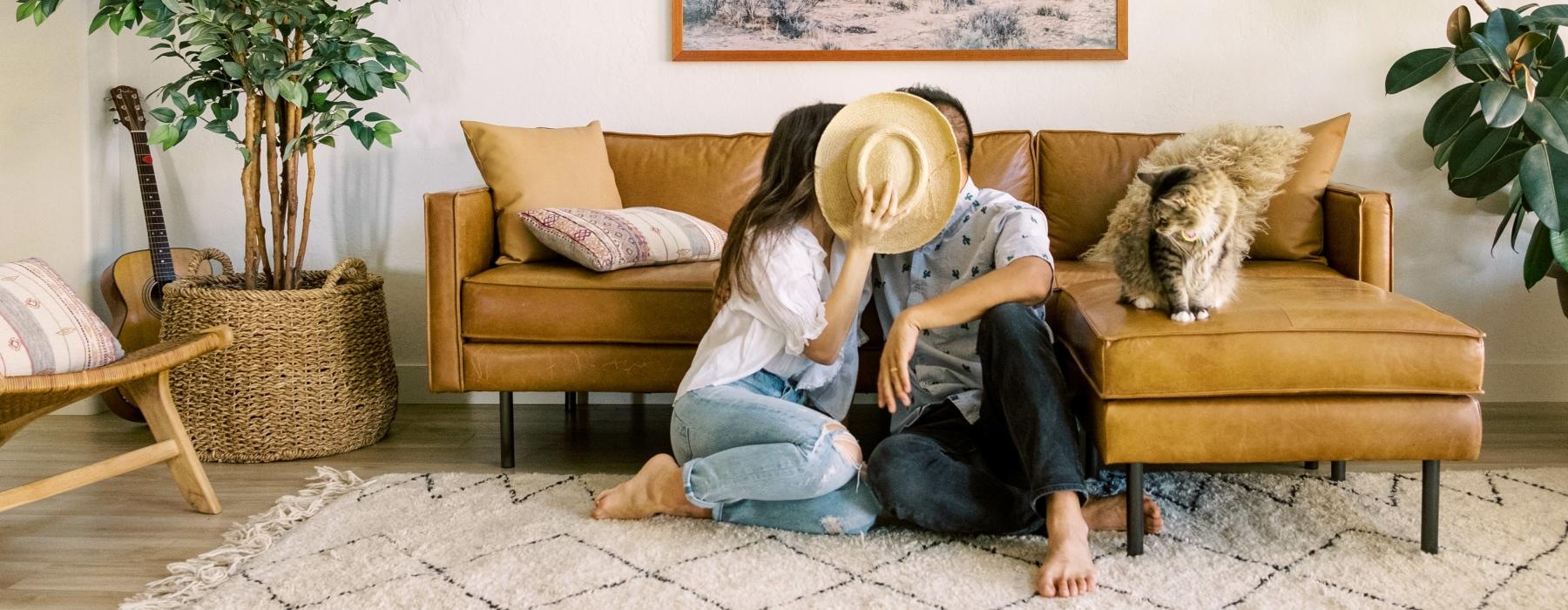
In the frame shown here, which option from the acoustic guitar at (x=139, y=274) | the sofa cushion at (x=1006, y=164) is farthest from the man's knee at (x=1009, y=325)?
the acoustic guitar at (x=139, y=274)

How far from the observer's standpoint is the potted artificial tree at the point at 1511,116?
2.42 meters

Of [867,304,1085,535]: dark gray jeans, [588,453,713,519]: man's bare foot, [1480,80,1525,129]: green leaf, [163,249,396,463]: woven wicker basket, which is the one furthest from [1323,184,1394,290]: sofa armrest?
[163,249,396,463]: woven wicker basket

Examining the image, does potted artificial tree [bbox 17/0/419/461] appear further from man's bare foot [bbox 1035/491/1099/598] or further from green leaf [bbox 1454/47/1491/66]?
green leaf [bbox 1454/47/1491/66]

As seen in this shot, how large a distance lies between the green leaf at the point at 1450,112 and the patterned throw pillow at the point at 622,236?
1.83 metres

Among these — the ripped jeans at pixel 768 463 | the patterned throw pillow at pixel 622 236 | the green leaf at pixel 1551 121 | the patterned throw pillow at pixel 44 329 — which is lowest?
the ripped jeans at pixel 768 463

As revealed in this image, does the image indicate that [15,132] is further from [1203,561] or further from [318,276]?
[1203,561]

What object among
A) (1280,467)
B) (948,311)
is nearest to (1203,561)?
(948,311)

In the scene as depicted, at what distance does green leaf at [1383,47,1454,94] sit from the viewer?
8.91 ft

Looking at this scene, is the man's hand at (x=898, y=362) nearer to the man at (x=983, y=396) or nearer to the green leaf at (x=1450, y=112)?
the man at (x=983, y=396)

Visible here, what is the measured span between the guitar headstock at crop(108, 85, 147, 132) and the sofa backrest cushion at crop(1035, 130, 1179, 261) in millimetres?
2463

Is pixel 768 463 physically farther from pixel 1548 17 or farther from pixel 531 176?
pixel 1548 17

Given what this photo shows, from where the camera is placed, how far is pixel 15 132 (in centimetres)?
288

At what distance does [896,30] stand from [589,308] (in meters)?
1.34

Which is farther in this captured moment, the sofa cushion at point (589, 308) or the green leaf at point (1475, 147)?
the green leaf at point (1475, 147)
